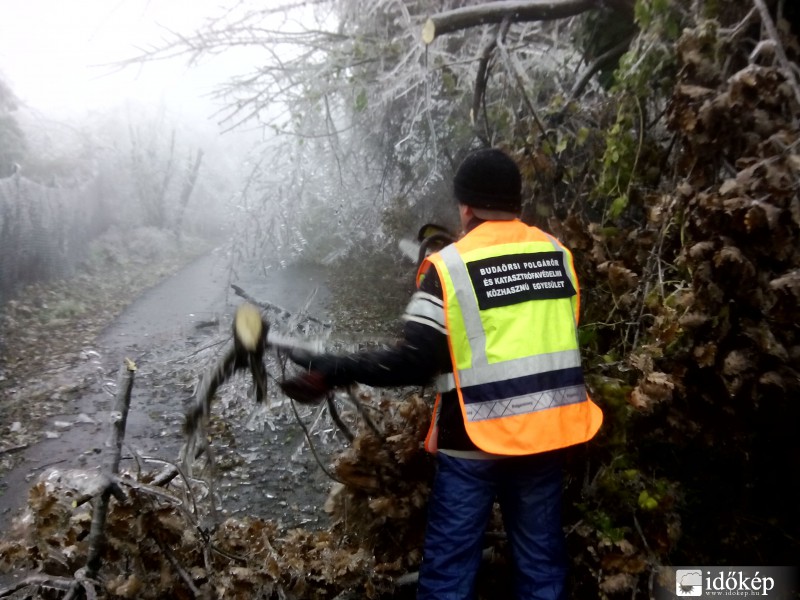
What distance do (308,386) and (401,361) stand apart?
1.13ft

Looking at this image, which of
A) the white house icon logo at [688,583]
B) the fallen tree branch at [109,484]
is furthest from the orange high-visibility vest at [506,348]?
the fallen tree branch at [109,484]

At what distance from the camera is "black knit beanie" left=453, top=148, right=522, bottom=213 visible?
2129 mm

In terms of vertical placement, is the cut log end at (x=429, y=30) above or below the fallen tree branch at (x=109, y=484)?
above

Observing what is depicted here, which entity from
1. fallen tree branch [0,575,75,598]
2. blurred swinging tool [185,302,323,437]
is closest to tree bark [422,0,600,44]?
blurred swinging tool [185,302,323,437]

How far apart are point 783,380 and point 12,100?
58.8 ft

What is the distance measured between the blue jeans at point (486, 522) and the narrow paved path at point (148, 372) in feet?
8.24

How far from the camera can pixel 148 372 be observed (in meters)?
7.46

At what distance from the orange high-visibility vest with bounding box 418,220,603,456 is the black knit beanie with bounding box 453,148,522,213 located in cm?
17

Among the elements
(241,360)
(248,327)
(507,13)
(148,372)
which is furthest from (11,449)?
(507,13)

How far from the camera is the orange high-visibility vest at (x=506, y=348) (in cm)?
194

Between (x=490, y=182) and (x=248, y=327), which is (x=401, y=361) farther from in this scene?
(x=490, y=182)

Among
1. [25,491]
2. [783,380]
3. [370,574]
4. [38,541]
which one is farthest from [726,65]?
[25,491]

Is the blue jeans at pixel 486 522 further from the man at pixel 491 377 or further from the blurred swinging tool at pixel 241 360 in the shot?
the blurred swinging tool at pixel 241 360
